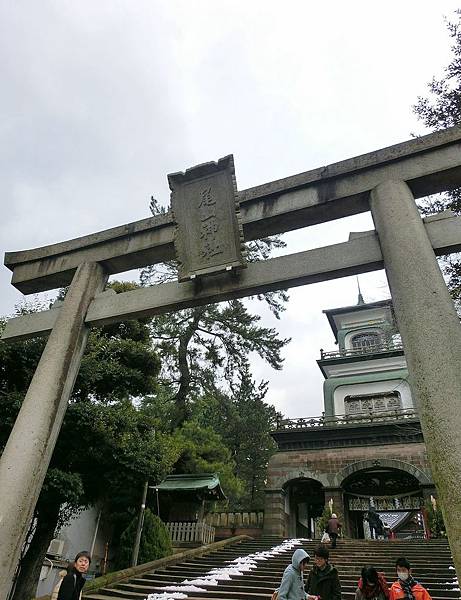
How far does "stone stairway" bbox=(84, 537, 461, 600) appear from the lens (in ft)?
23.2

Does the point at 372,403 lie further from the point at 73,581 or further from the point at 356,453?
the point at 73,581

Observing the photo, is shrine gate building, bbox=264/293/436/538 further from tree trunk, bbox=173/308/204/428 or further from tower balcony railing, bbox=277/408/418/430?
tree trunk, bbox=173/308/204/428

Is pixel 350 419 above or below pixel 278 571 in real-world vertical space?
above

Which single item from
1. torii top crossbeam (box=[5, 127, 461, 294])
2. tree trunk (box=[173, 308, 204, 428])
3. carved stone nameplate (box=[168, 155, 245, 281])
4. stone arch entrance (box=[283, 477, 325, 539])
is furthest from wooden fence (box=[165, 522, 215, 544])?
carved stone nameplate (box=[168, 155, 245, 281])

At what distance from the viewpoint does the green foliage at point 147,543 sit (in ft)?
36.5

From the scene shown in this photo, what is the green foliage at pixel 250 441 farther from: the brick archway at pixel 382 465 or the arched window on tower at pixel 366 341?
the brick archway at pixel 382 465

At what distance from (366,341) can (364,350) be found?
1.09 m

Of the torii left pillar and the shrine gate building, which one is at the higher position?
the shrine gate building

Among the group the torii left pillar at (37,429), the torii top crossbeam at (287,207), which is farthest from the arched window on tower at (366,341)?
the torii left pillar at (37,429)

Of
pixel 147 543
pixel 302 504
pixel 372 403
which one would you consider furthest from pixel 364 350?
pixel 147 543

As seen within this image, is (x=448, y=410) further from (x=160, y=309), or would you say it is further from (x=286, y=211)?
(x=160, y=309)

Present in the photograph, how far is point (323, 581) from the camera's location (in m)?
4.52

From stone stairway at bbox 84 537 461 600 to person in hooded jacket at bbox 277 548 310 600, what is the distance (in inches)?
121

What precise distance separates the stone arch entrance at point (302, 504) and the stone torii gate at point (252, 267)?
15.0 meters
